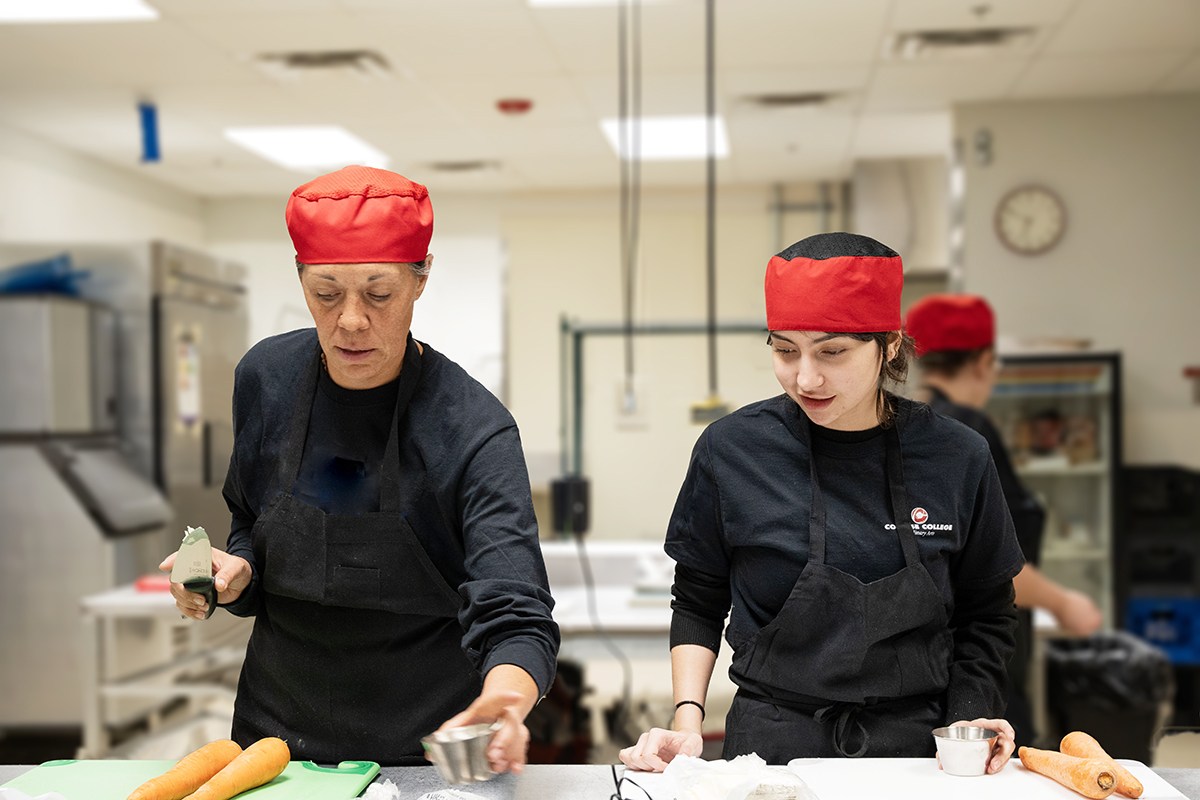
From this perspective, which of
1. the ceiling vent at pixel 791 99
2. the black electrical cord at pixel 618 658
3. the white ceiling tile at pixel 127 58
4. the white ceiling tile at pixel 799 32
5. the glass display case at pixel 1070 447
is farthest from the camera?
the ceiling vent at pixel 791 99

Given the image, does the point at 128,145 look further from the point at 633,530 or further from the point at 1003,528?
the point at 1003,528

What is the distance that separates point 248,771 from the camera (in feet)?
3.85

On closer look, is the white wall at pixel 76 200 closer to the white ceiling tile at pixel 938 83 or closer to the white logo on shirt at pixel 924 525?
the white ceiling tile at pixel 938 83

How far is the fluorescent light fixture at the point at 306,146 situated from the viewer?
17.2ft

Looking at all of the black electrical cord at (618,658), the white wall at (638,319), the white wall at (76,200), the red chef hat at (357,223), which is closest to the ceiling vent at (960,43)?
the white wall at (638,319)

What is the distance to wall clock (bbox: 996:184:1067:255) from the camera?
4758 mm

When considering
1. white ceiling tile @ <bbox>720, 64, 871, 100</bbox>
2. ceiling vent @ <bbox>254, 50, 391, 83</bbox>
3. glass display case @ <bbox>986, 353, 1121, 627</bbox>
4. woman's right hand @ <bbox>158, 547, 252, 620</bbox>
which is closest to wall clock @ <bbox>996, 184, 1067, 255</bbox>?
glass display case @ <bbox>986, 353, 1121, 627</bbox>

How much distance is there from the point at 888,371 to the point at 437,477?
0.61 metres

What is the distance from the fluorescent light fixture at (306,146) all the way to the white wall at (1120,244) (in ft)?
10.6

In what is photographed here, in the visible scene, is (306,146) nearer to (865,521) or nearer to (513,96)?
(513,96)

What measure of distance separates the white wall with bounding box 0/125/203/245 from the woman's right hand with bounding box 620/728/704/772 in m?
4.77

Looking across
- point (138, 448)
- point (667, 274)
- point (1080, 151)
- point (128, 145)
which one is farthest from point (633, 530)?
point (128, 145)

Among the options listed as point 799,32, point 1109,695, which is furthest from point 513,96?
point 1109,695

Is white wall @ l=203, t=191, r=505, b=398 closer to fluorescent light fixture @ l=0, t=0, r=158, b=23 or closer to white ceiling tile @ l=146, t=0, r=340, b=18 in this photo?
fluorescent light fixture @ l=0, t=0, r=158, b=23
